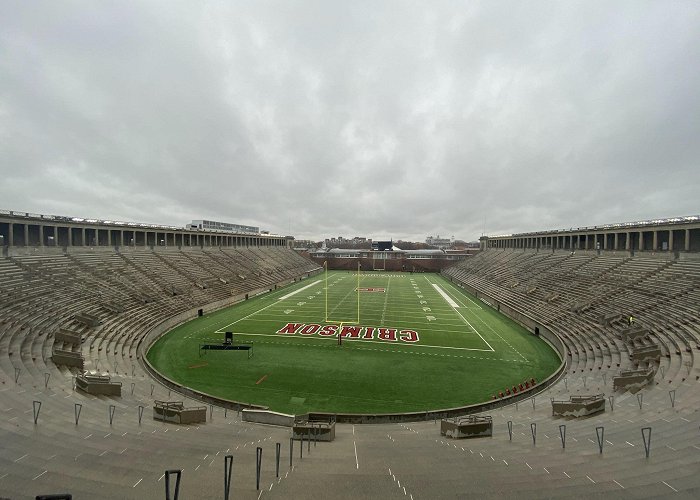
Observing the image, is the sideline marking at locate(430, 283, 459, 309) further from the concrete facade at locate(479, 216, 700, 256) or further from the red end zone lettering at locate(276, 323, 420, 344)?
the concrete facade at locate(479, 216, 700, 256)

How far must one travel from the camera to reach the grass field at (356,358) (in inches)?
742

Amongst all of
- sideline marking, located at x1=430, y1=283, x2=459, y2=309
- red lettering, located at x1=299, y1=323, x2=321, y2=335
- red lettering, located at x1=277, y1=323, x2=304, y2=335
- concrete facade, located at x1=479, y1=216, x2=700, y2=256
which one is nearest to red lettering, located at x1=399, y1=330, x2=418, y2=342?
red lettering, located at x1=299, y1=323, x2=321, y2=335

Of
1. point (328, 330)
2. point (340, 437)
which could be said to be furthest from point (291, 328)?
point (340, 437)

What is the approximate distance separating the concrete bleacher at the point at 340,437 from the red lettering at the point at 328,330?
46.8ft

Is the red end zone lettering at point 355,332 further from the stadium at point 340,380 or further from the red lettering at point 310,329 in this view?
the stadium at point 340,380

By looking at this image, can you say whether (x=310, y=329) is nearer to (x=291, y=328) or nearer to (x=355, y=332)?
(x=291, y=328)

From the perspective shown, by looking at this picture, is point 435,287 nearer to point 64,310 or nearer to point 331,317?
point 331,317

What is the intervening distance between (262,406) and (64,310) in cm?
1974

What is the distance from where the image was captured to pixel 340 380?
20766 millimetres

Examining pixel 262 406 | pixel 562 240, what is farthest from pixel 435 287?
pixel 262 406

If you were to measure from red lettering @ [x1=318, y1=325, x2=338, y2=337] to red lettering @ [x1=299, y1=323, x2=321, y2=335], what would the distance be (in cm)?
67

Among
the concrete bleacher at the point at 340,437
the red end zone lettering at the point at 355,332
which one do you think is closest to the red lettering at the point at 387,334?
the red end zone lettering at the point at 355,332

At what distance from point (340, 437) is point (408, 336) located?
1800 cm

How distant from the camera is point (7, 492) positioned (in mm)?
6453
